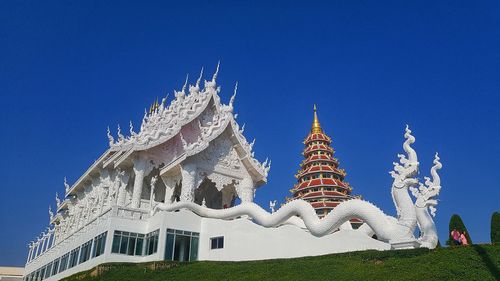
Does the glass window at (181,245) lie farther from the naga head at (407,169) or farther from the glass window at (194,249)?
the naga head at (407,169)

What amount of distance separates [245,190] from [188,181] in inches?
142

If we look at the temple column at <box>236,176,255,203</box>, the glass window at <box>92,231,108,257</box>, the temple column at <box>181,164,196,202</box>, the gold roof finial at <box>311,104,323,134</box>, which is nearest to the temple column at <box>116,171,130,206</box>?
the temple column at <box>181,164,196,202</box>

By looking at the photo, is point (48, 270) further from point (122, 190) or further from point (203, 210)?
point (203, 210)

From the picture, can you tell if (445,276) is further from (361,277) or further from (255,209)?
(255,209)

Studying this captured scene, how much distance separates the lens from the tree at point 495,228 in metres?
15.9

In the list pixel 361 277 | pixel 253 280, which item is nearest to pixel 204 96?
pixel 253 280

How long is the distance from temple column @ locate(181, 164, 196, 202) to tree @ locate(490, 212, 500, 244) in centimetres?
1332

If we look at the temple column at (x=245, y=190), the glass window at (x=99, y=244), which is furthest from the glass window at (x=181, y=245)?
the temple column at (x=245, y=190)

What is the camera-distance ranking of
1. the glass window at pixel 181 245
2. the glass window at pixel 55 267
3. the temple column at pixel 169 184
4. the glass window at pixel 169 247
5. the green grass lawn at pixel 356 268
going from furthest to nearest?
1. the glass window at pixel 55 267
2. the temple column at pixel 169 184
3. the glass window at pixel 181 245
4. the glass window at pixel 169 247
5. the green grass lawn at pixel 356 268

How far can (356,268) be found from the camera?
507 inches

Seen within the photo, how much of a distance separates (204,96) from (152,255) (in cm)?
1067

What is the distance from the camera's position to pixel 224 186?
25.9 metres

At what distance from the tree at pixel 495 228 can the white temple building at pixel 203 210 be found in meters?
3.31

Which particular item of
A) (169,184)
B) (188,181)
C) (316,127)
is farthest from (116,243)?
(316,127)
